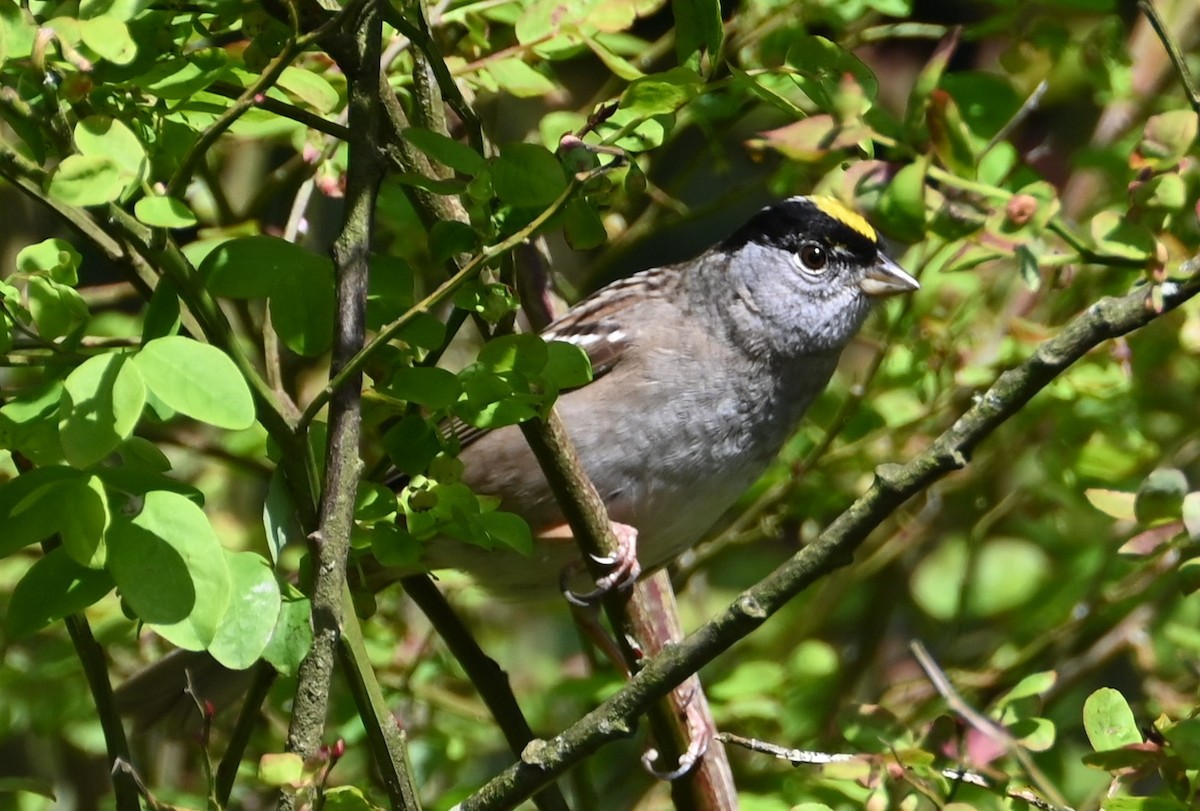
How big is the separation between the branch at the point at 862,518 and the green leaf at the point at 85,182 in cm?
56

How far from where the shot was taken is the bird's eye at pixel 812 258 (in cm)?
259

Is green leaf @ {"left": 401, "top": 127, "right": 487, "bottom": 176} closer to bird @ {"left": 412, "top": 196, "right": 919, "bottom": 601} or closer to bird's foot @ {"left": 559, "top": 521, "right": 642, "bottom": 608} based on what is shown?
bird's foot @ {"left": 559, "top": 521, "right": 642, "bottom": 608}

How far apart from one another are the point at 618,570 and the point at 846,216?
3.27 feet

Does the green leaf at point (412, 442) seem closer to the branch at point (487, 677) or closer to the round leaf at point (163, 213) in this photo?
the round leaf at point (163, 213)

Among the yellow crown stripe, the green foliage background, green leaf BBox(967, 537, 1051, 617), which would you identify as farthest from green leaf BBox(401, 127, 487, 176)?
green leaf BBox(967, 537, 1051, 617)

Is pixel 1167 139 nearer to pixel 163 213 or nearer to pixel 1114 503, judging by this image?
pixel 1114 503

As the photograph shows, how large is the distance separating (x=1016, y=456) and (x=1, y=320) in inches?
82.8

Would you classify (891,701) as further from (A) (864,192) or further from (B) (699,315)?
(A) (864,192)

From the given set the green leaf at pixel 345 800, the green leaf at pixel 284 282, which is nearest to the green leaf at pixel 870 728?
the green leaf at pixel 345 800

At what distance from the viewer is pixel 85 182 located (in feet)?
3.04

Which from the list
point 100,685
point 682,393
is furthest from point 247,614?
point 682,393

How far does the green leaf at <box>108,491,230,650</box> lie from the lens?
0.93 meters

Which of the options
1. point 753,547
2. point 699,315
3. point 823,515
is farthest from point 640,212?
point 753,547

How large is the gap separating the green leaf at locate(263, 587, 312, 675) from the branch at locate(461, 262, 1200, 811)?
0.83 ft
